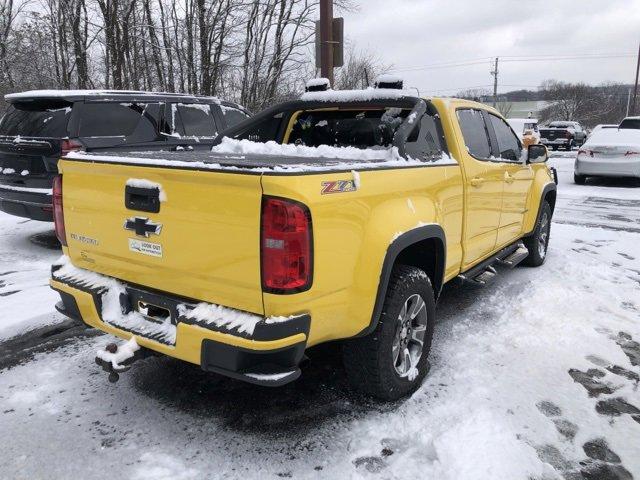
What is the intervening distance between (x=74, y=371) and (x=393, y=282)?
217cm

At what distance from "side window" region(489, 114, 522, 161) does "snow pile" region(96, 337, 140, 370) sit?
11.4 ft

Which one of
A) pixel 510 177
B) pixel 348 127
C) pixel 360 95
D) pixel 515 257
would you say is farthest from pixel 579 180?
pixel 360 95

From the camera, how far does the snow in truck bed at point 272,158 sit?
2418mm

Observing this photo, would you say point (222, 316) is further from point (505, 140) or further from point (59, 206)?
point (505, 140)

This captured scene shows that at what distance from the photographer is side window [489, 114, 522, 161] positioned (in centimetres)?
479

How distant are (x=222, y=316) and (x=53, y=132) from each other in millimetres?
4646

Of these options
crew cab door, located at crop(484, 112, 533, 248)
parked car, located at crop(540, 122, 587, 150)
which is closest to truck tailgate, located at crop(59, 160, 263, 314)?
crew cab door, located at crop(484, 112, 533, 248)

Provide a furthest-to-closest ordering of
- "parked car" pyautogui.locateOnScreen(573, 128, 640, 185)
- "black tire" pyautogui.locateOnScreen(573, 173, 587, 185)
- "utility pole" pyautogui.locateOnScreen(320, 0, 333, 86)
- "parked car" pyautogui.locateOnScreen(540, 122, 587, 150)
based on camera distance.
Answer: "parked car" pyautogui.locateOnScreen(540, 122, 587, 150)
"black tire" pyautogui.locateOnScreen(573, 173, 587, 185)
"parked car" pyautogui.locateOnScreen(573, 128, 640, 185)
"utility pole" pyautogui.locateOnScreen(320, 0, 333, 86)

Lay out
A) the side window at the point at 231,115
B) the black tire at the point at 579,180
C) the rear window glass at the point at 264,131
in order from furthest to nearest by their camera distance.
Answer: the black tire at the point at 579,180, the side window at the point at 231,115, the rear window glass at the point at 264,131

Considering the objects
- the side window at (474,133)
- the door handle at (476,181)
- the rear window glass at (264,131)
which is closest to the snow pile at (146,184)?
the rear window glass at (264,131)

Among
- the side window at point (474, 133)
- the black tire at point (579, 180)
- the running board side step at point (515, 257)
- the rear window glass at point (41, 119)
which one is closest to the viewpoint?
the side window at point (474, 133)

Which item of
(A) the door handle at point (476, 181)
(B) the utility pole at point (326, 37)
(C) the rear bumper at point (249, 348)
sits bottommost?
(C) the rear bumper at point (249, 348)

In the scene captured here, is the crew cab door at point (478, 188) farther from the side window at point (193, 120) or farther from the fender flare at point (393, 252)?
the side window at point (193, 120)

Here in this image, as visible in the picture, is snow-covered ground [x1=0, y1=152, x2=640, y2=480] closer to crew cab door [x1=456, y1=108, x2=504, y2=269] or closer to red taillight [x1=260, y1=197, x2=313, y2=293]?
crew cab door [x1=456, y1=108, x2=504, y2=269]
